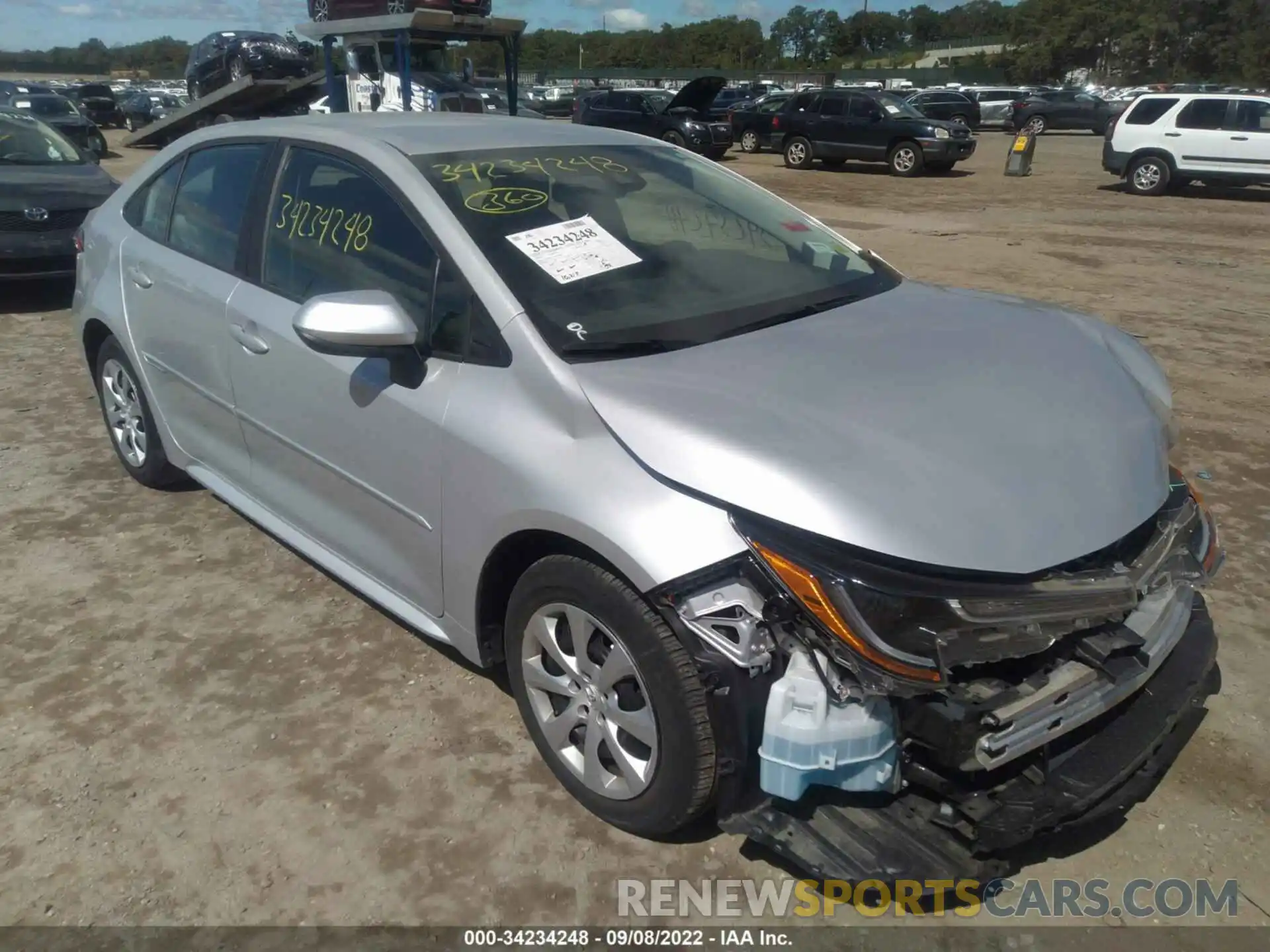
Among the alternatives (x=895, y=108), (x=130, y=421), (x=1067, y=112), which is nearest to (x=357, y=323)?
(x=130, y=421)

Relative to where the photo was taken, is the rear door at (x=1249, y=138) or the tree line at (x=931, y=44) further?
the tree line at (x=931, y=44)

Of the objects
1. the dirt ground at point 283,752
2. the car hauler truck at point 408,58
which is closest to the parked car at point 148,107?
the car hauler truck at point 408,58

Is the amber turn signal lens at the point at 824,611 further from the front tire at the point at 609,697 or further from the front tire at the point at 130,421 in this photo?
the front tire at the point at 130,421

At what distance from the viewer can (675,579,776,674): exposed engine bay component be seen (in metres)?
2.05

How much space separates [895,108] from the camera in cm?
1930

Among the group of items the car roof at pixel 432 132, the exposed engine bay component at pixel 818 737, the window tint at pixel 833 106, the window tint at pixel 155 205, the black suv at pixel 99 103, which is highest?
the car roof at pixel 432 132

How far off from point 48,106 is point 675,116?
1339 centimetres

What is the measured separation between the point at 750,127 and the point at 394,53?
32.1ft

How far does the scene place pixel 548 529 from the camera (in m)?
2.32

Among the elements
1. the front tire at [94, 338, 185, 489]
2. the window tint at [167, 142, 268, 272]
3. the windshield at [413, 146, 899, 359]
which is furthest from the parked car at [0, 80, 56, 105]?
the windshield at [413, 146, 899, 359]

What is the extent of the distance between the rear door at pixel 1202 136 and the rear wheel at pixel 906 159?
4465mm

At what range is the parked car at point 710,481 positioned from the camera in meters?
2.02

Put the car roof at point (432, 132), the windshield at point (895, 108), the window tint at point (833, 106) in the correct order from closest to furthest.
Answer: the car roof at point (432, 132), the windshield at point (895, 108), the window tint at point (833, 106)

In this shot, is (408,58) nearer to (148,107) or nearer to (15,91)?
(15,91)
